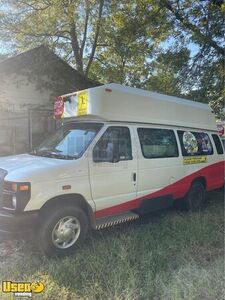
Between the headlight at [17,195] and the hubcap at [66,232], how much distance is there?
676 millimetres

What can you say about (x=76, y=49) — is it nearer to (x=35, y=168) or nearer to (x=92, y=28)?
(x=92, y=28)

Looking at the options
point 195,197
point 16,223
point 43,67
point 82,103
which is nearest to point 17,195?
point 16,223

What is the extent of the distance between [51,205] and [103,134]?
61.1 inches

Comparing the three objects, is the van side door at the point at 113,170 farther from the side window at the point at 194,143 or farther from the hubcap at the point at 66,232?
the side window at the point at 194,143

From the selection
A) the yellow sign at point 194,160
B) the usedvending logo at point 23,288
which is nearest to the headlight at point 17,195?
the usedvending logo at point 23,288

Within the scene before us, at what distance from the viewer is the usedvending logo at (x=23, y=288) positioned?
13.1ft

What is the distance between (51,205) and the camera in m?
5.05

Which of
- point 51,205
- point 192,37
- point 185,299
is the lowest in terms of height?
point 185,299

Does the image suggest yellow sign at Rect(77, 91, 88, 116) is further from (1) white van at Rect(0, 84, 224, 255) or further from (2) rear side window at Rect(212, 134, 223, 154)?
(2) rear side window at Rect(212, 134, 223, 154)

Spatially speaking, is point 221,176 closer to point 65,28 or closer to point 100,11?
point 100,11

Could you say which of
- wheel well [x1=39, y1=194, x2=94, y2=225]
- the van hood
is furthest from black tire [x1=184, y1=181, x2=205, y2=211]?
the van hood

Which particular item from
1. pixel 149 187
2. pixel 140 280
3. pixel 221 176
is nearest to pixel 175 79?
pixel 221 176

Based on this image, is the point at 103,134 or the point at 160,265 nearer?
the point at 160,265

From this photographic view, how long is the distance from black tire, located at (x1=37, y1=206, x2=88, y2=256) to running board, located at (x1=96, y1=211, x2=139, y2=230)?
0.41 meters
